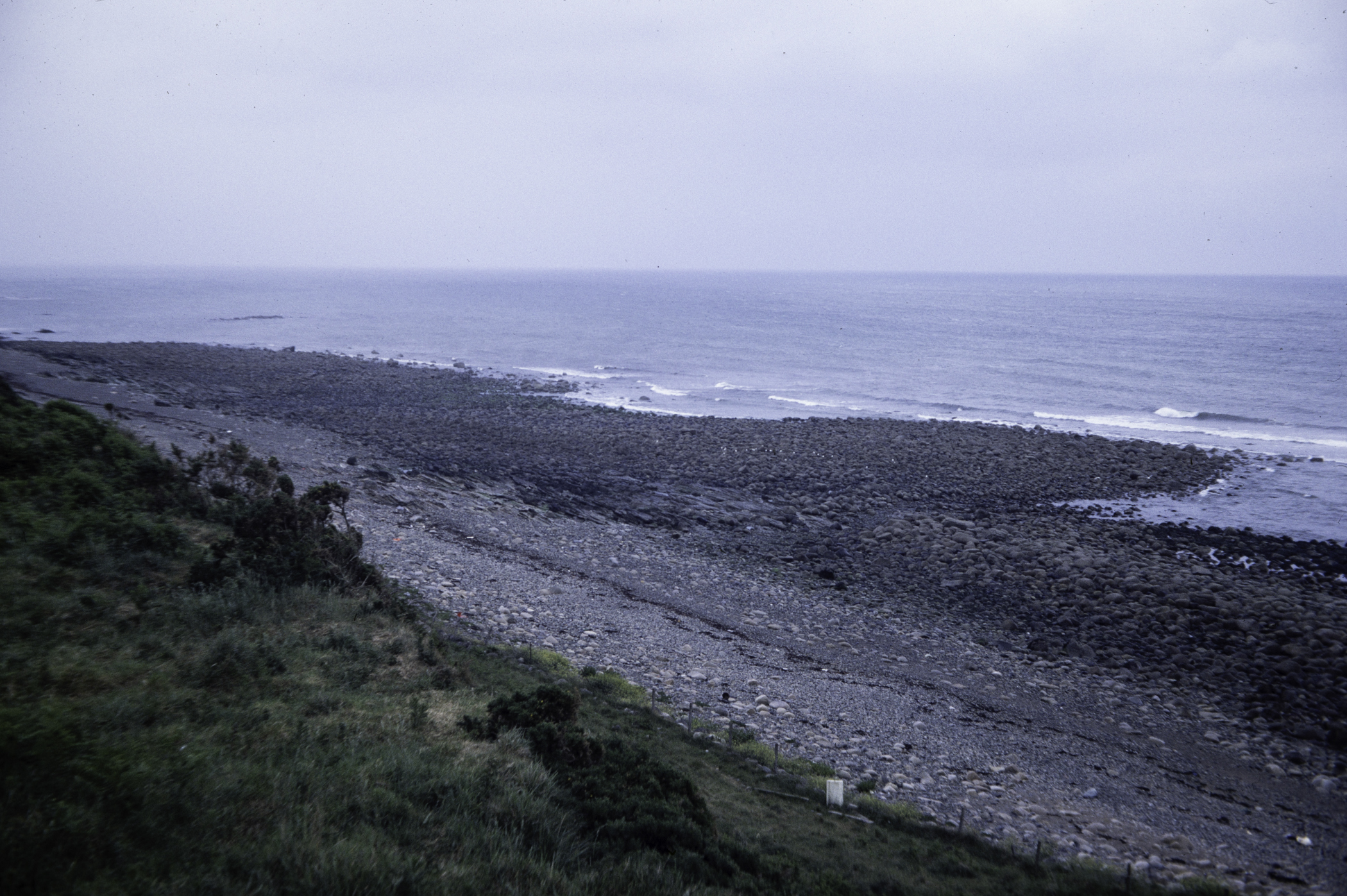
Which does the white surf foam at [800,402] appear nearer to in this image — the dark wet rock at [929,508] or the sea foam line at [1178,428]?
the dark wet rock at [929,508]

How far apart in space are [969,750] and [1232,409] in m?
46.7

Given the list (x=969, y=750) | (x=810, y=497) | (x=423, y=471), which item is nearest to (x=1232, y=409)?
(x=810, y=497)

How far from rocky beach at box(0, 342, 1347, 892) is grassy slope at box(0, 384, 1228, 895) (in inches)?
79.5

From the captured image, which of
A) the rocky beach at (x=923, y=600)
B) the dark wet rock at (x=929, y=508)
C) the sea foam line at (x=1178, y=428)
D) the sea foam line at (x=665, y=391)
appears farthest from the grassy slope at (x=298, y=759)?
the sea foam line at (x=1178, y=428)

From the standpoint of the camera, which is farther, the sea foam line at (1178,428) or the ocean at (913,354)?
the ocean at (913,354)

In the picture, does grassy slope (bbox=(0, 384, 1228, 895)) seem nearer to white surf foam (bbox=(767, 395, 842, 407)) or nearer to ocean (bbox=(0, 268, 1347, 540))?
ocean (bbox=(0, 268, 1347, 540))

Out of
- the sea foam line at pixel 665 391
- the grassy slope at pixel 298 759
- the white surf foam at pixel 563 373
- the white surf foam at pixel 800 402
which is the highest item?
the white surf foam at pixel 563 373

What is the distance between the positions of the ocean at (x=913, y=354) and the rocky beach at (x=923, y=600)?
7243 millimetres

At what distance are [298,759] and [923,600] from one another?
15.9 meters

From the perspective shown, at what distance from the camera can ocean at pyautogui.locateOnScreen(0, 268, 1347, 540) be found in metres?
39.7

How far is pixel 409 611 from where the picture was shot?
1312 centimetres

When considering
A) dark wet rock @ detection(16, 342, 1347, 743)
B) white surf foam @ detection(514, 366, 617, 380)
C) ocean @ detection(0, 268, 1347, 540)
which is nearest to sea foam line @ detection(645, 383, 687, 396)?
ocean @ detection(0, 268, 1347, 540)

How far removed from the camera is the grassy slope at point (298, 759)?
4.98 meters

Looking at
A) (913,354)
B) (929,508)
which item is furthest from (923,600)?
(913,354)
